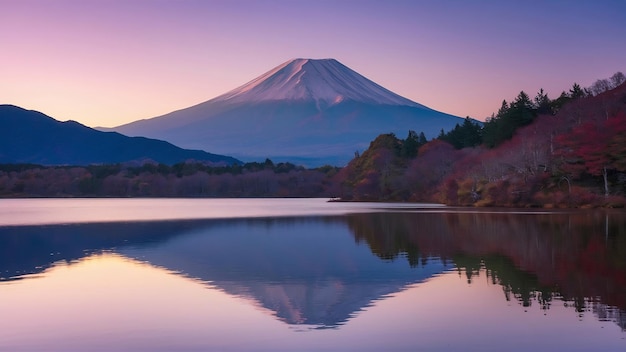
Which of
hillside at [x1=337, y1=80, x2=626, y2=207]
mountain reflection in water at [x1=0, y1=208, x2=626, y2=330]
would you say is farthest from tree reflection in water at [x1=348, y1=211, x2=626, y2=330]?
hillside at [x1=337, y1=80, x2=626, y2=207]

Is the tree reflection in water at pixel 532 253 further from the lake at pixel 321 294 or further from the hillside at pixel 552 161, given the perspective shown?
the hillside at pixel 552 161

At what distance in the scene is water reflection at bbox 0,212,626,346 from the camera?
11703 millimetres

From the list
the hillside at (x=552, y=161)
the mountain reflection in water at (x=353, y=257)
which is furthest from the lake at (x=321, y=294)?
the hillside at (x=552, y=161)

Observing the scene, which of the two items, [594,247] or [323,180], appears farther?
[323,180]

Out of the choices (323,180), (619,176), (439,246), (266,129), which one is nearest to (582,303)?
(439,246)

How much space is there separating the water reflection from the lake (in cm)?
5

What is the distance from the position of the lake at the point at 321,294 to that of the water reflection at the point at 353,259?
51 millimetres

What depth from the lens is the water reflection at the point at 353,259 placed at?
38.4 feet

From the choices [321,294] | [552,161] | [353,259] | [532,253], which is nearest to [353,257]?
[353,259]

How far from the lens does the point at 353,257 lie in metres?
18.5

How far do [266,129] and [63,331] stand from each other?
172252 millimetres

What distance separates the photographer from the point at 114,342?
29.5 feet

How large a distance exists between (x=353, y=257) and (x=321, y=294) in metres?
6.03

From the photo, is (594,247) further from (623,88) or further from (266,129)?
(266,129)
